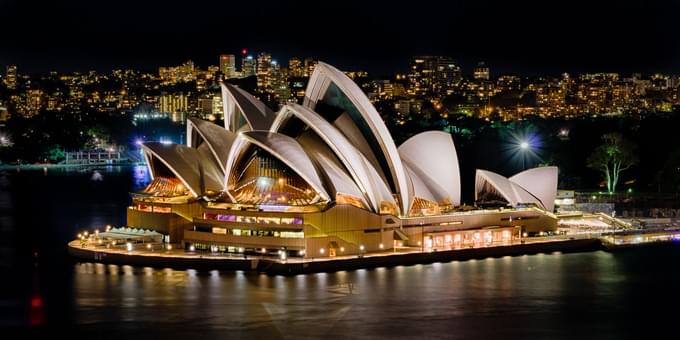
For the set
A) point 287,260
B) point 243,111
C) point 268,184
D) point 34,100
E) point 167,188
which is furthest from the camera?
point 34,100

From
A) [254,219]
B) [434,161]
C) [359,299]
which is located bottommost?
[359,299]

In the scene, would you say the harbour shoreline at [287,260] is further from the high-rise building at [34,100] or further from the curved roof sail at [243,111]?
the high-rise building at [34,100]

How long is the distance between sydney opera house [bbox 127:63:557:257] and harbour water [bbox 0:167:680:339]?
2193 mm

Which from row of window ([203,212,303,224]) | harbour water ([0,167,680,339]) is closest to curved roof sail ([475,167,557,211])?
harbour water ([0,167,680,339])

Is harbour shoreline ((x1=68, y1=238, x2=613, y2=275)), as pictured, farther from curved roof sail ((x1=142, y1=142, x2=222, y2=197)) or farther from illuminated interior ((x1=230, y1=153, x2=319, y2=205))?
curved roof sail ((x1=142, y1=142, x2=222, y2=197))

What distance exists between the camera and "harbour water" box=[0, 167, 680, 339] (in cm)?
2680

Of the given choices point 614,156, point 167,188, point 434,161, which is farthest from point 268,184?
point 614,156

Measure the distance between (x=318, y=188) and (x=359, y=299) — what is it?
745cm

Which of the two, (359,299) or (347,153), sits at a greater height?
(347,153)

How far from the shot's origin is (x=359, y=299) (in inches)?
1194

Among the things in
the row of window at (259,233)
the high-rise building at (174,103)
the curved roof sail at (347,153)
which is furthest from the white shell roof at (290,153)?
the high-rise building at (174,103)

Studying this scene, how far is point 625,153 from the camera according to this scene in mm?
61062

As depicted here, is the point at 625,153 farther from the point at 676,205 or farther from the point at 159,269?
the point at 159,269

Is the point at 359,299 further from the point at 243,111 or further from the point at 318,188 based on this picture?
the point at 243,111
